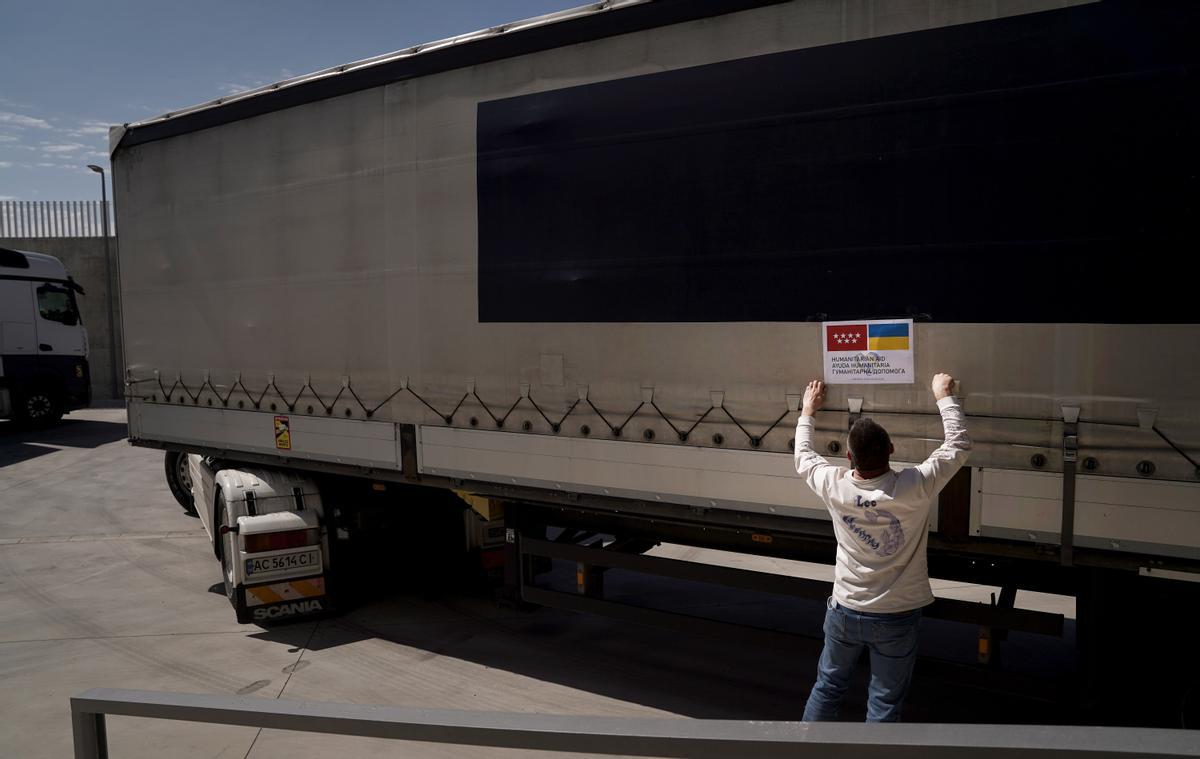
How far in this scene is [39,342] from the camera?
17766mm

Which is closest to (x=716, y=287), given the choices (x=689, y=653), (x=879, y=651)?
(x=879, y=651)

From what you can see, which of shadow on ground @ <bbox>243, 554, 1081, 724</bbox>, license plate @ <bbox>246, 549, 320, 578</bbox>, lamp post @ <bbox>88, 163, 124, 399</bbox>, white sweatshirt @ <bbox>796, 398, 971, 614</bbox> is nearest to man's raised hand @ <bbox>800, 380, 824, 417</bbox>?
white sweatshirt @ <bbox>796, 398, 971, 614</bbox>

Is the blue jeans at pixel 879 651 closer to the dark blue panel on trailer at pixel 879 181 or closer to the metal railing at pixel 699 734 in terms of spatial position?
the dark blue panel on trailer at pixel 879 181

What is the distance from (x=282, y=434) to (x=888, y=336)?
15.7 ft

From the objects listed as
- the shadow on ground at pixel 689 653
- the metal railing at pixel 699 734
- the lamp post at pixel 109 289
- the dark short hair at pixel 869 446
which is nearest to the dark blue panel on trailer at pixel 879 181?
the dark short hair at pixel 869 446

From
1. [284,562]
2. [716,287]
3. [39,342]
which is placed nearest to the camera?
[716,287]

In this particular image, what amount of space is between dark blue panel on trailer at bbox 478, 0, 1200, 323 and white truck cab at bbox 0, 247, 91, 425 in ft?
54.4

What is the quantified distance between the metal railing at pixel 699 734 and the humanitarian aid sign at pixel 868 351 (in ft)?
8.26

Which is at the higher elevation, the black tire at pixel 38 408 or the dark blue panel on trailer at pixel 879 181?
the dark blue panel on trailer at pixel 879 181

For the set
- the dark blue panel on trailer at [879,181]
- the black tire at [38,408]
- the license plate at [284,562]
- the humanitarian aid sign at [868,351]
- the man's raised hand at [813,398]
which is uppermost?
the dark blue panel on trailer at [879,181]

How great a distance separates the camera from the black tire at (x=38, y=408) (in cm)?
1780

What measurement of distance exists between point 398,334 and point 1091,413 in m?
4.20

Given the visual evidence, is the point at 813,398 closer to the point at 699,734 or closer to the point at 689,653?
the point at 699,734

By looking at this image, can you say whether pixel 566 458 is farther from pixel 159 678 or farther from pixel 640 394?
pixel 159 678
